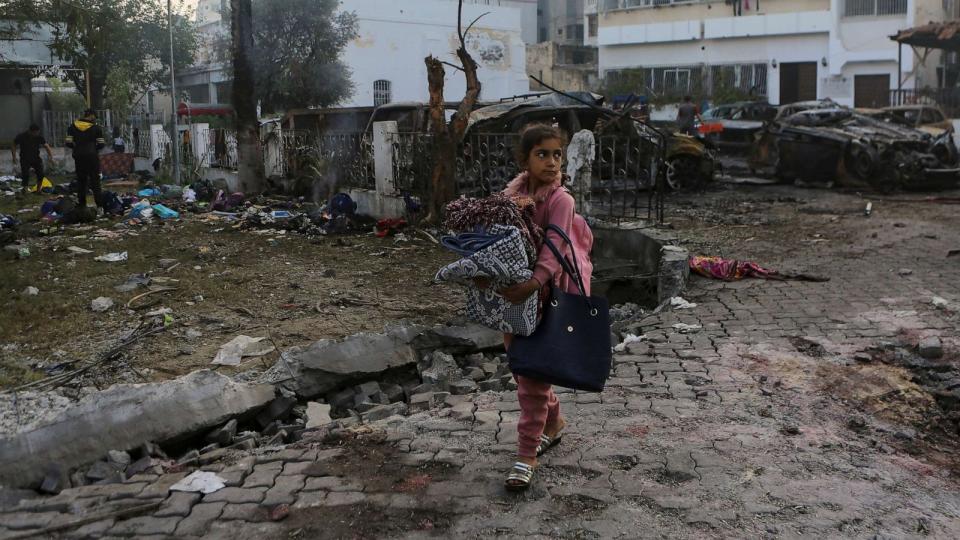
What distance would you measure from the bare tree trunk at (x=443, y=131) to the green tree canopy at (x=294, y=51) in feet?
48.0

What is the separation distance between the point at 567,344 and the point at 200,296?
4.60 m

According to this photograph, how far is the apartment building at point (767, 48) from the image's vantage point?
29.7m

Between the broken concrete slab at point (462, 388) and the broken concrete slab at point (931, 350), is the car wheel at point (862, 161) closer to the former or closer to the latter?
the broken concrete slab at point (931, 350)

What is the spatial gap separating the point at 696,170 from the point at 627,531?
1191 cm

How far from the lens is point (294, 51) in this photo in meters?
24.3

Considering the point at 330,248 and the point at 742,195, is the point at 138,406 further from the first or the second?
the point at 742,195

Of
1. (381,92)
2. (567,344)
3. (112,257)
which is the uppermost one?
(381,92)

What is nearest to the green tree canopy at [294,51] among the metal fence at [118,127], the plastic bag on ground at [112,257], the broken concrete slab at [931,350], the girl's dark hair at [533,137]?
the metal fence at [118,127]

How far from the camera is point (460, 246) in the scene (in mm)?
3225

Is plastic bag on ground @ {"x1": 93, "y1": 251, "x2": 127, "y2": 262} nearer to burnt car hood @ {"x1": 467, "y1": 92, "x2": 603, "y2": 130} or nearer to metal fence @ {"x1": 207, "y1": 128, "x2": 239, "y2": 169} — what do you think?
burnt car hood @ {"x1": 467, "y1": 92, "x2": 603, "y2": 130}

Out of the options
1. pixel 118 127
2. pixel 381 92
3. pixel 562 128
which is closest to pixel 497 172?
A: pixel 562 128

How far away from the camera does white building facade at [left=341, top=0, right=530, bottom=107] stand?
29297mm

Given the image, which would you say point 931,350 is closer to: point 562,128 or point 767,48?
point 562,128

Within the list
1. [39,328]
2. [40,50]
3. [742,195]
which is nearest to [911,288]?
[39,328]
